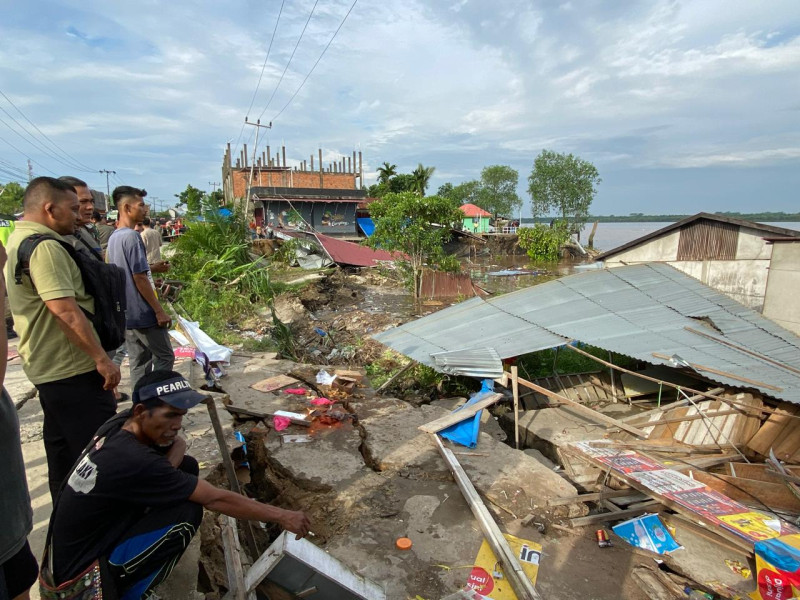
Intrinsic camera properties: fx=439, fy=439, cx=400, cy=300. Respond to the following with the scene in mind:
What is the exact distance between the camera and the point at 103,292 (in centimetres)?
232

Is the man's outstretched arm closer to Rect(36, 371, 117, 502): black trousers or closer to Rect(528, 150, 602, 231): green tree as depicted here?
Rect(36, 371, 117, 502): black trousers

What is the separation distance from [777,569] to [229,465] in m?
3.11

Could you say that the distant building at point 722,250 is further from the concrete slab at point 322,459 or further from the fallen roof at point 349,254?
the fallen roof at point 349,254

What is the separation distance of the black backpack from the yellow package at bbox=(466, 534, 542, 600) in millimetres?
2417

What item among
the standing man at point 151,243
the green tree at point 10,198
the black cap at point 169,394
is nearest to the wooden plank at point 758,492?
the black cap at point 169,394

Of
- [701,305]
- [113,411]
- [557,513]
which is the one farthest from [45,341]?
[701,305]

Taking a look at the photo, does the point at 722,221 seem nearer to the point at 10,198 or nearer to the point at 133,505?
the point at 133,505

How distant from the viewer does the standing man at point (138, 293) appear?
10.3 feet

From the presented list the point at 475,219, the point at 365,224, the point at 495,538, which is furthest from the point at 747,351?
the point at 475,219

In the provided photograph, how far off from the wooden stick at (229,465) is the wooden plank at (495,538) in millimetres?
1455

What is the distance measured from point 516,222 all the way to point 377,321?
1462 inches

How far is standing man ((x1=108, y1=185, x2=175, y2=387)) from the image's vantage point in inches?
124

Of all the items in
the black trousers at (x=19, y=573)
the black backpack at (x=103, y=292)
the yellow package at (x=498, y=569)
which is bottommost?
the yellow package at (x=498, y=569)

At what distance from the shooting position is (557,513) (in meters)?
3.10
